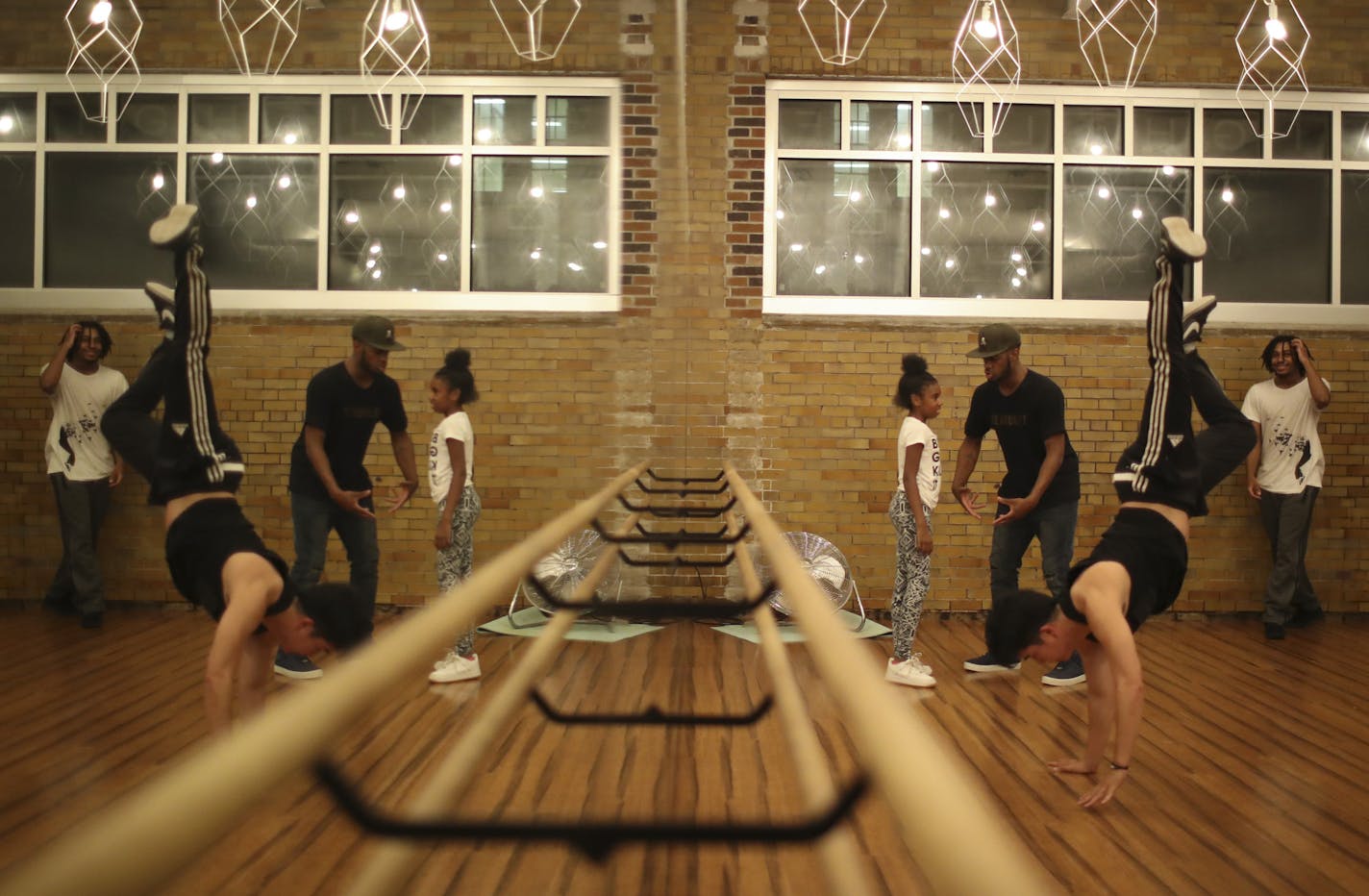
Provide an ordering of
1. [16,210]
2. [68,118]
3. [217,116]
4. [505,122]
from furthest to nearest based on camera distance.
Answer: [505,122] → [16,210] → [217,116] → [68,118]

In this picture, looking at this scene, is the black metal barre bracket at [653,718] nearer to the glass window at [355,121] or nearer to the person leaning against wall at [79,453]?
the person leaning against wall at [79,453]

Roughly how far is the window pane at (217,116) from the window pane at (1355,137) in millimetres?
5118

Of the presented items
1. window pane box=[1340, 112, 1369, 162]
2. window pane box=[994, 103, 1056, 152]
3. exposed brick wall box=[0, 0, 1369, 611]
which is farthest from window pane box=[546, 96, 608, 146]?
window pane box=[1340, 112, 1369, 162]

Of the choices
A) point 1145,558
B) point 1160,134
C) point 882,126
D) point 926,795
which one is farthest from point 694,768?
point 1160,134

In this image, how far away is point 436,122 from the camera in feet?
14.6

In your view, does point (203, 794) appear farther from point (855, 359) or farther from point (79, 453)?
point (855, 359)

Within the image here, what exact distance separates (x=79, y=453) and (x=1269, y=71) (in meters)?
5.33

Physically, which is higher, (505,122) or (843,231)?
(505,122)

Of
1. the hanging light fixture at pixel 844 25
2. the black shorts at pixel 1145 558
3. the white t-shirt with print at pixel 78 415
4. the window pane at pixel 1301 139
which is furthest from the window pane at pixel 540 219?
the window pane at pixel 1301 139

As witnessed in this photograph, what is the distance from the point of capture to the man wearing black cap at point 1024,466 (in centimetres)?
341

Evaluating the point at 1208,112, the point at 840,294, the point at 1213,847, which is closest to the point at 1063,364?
the point at 840,294

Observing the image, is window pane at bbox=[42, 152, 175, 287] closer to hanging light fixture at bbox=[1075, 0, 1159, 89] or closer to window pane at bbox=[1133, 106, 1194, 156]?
hanging light fixture at bbox=[1075, 0, 1159, 89]

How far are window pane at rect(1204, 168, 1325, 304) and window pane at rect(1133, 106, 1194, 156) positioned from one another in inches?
7.6

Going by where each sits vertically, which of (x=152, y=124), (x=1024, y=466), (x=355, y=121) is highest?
(x=355, y=121)
